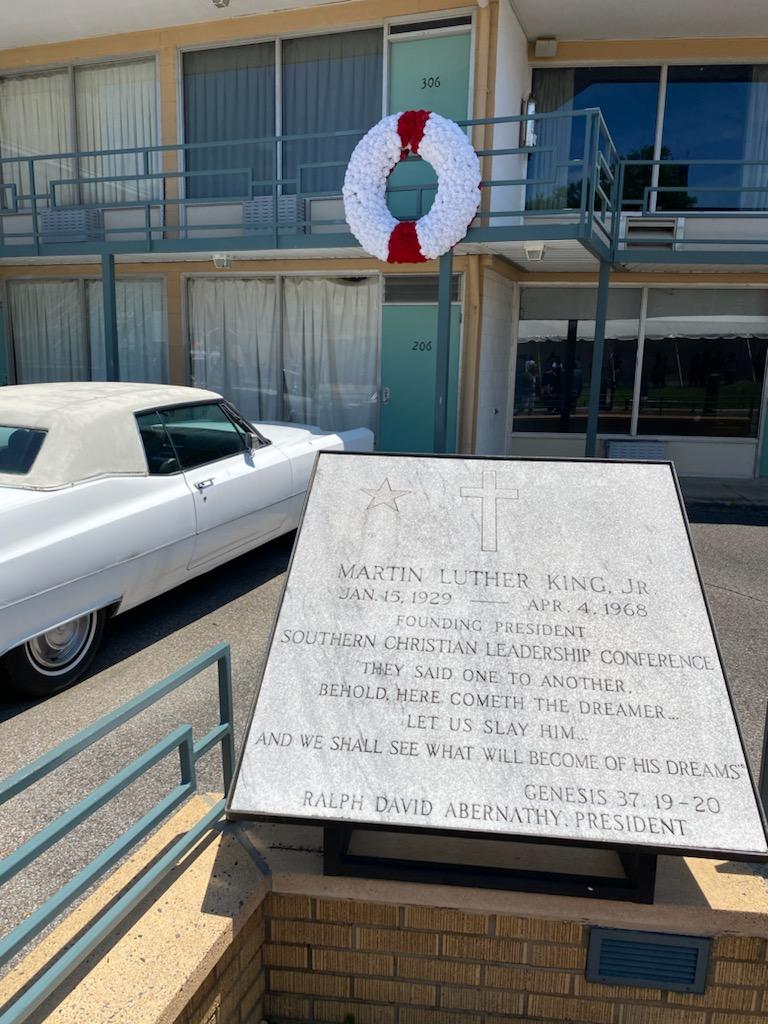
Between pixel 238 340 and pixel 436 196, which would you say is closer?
pixel 436 196

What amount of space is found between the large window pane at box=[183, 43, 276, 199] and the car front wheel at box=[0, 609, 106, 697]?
24.7ft

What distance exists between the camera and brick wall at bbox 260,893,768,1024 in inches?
94.1

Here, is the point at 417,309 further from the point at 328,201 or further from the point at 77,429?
the point at 77,429

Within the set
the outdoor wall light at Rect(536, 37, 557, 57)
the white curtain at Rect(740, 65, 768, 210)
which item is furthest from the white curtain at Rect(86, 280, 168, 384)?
the white curtain at Rect(740, 65, 768, 210)

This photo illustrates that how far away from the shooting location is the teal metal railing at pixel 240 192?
30.1 ft

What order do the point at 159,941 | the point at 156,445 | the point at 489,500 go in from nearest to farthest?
the point at 159,941 < the point at 489,500 < the point at 156,445

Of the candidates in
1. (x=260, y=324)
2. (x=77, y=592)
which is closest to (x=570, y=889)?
(x=77, y=592)

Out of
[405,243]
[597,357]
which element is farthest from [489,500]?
[597,357]

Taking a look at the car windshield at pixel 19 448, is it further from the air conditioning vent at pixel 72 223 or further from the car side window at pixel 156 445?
the air conditioning vent at pixel 72 223

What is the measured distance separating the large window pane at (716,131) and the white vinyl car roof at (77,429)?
8433 mm

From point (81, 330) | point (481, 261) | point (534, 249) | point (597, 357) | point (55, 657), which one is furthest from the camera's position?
point (81, 330)

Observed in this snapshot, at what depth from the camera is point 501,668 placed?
8.09 feet

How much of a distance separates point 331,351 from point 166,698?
23.8 ft

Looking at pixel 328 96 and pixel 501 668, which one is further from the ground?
pixel 328 96
